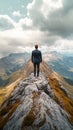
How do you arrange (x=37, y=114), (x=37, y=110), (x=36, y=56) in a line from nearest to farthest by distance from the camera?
(x=37, y=114), (x=37, y=110), (x=36, y=56)

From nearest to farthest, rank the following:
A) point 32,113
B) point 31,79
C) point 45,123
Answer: point 45,123, point 32,113, point 31,79

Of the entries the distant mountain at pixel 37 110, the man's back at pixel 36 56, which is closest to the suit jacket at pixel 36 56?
the man's back at pixel 36 56

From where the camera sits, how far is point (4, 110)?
3319 centimetres

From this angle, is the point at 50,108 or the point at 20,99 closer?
the point at 50,108

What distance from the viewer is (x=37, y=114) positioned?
26.5 meters

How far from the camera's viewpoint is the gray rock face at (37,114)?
82.3 ft

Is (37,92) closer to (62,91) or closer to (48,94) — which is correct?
(48,94)

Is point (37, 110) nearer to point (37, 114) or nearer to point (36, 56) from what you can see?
point (37, 114)

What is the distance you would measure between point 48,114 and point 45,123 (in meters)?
1.80

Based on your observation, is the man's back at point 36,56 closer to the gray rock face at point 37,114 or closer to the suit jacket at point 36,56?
the suit jacket at point 36,56

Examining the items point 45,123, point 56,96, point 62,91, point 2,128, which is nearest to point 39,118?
point 45,123

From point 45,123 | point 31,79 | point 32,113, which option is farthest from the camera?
point 31,79

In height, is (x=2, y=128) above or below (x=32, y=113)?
below

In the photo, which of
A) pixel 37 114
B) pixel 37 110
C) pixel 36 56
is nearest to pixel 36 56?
pixel 36 56
